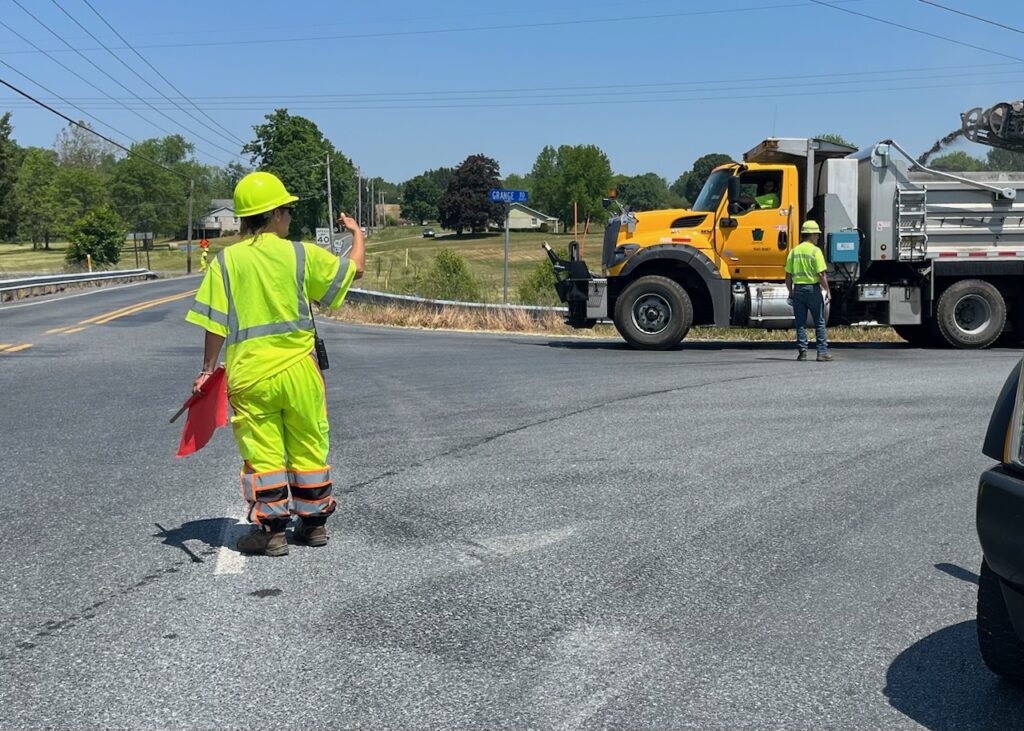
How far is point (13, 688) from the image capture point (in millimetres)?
3742

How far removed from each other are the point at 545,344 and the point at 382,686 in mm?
14251

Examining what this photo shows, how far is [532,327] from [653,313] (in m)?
5.26

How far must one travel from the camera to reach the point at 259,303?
5301 millimetres

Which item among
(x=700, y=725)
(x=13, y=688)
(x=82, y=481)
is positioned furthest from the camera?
(x=82, y=481)

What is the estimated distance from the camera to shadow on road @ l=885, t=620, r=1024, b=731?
353cm

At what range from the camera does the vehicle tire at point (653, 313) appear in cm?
1630

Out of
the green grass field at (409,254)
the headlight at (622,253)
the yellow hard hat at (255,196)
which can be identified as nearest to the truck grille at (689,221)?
the headlight at (622,253)

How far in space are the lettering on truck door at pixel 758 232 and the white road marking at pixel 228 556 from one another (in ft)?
38.6

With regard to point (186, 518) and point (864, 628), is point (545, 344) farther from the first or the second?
point (864, 628)

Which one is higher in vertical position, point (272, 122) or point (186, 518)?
point (272, 122)

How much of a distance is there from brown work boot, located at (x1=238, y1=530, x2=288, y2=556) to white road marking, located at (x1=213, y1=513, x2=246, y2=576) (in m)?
0.05

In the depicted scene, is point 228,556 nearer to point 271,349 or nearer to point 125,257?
point 271,349

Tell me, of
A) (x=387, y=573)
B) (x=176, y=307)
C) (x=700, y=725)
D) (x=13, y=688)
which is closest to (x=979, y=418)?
(x=387, y=573)

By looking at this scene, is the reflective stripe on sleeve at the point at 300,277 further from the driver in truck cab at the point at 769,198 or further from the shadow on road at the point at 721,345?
the driver in truck cab at the point at 769,198
